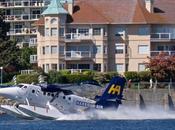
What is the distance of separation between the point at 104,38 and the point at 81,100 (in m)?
38.7

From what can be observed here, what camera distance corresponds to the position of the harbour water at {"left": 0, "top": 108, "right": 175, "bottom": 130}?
83.8 meters

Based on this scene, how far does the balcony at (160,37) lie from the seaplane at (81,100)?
118ft

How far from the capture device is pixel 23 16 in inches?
6511

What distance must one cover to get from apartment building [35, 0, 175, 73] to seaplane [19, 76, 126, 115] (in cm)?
3500

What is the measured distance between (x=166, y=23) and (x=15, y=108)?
148ft

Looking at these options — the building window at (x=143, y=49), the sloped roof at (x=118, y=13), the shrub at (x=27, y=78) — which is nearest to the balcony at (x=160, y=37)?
the building window at (x=143, y=49)

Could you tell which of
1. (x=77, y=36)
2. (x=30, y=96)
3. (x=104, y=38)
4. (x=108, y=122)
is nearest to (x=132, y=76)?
(x=104, y=38)

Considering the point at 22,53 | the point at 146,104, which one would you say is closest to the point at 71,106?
the point at 146,104

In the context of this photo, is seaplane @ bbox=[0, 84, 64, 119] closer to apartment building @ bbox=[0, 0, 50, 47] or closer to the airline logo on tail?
the airline logo on tail

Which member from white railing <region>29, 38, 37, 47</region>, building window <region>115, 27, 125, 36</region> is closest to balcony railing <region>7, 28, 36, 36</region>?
white railing <region>29, 38, 37, 47</region>

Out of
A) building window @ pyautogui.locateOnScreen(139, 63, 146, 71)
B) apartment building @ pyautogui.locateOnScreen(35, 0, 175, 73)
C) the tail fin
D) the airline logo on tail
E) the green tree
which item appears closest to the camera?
the tail fin

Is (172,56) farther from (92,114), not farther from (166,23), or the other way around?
(92,114)

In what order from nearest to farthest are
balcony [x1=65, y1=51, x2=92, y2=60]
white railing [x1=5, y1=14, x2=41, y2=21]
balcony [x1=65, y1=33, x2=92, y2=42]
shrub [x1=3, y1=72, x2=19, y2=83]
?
shrub [x1=3, y1=72, x2=19, y2=83] → balcony [x1=65, y1=51, x2=92, y2=60] → balcony [x1=65, y1=33, x2=92, y2=42] → white railing [x1=5, y1=14, x2=41, y2=21]

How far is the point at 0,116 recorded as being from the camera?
10900 centimetres
